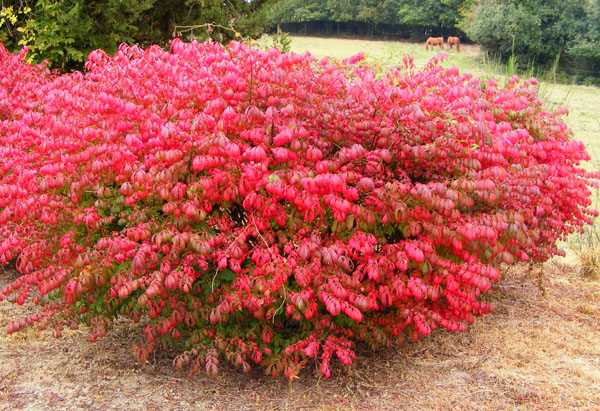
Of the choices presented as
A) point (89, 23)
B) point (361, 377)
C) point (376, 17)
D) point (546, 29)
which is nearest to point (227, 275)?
point (361, 377)

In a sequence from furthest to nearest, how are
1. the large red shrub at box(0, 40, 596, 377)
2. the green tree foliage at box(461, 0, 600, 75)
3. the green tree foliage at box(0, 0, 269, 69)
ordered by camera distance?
the green tree foliage at box(461, 0, 600, 75) < the green tree foliage at box(0, 0, 269, 69) < the large red shrub at box(0, 40, 596, 377)

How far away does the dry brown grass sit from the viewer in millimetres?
3621

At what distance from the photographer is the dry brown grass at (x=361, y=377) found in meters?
3.62

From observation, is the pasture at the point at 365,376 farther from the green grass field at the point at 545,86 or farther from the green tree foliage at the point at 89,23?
the green tree foliage at the point at 89,23

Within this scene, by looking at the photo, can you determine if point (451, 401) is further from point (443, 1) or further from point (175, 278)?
point (443, 1)

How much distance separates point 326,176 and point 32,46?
535cm

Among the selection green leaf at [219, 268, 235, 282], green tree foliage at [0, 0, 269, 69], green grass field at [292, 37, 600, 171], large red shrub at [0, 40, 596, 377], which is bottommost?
green grass field at [292, 37, 600, 171]

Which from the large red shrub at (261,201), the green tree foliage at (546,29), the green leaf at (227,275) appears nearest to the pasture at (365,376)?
the large red shrub at (261,201)

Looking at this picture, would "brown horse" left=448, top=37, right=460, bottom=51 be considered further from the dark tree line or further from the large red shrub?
the large red shrub

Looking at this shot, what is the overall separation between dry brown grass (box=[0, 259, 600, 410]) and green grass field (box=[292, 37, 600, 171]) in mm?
2446

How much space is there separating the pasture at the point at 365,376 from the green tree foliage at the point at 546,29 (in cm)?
2165

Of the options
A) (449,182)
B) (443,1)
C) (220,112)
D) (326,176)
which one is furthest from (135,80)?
(443,1)

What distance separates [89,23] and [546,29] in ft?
74.2

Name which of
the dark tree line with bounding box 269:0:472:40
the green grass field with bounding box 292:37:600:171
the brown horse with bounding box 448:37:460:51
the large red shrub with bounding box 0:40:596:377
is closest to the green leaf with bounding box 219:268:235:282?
the large red shrub with bounding box 0:40:596:377
